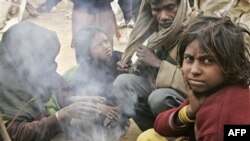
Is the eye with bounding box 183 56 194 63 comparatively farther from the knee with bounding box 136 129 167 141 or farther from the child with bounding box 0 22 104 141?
the child with bounding box 0 22 104 141

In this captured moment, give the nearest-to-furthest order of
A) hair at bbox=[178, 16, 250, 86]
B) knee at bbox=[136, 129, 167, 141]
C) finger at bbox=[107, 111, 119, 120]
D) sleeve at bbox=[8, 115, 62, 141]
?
hair at bbox=[178, 16, 250, 86]
knee at bbox=[136, 129, 167, 141]
sleeve at bbox=[8, 115, 62, 141]
finger at bbox=[107, 111, 119, 120]

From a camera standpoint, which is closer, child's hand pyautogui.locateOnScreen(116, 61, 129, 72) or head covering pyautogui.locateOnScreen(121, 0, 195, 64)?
head covering pyautogui.locateOnScreen(121, 0, 195, 64)

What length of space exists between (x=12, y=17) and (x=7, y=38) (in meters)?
5.18

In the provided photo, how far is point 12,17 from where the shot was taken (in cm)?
837

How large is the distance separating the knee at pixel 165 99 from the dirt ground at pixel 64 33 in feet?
2.16

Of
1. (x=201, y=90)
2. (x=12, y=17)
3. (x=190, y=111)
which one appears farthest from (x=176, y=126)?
(x=12, y=17)

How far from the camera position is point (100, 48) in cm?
382

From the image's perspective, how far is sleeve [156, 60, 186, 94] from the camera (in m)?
3.42

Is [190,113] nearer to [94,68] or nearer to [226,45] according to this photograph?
[226,45]

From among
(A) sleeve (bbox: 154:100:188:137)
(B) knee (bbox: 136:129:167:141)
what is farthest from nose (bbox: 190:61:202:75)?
(B) knee (bbox: 136:129:167:141)

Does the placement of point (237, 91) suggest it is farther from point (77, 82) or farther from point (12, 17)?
point (12, 17)

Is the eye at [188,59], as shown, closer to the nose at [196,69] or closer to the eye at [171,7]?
the nose at [196,69]

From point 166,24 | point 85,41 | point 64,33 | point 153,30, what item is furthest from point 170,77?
point 64,33
